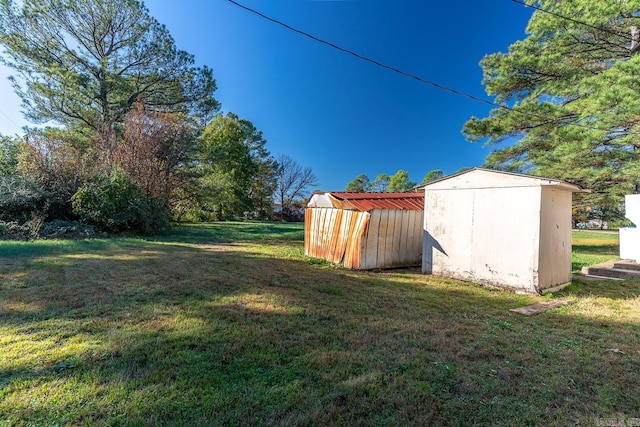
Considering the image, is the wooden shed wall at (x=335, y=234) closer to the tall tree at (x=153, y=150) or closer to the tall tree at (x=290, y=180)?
the tall tree at (x=153, y=150)

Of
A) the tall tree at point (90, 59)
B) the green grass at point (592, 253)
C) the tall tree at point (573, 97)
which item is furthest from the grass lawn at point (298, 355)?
the tall tree at point (90, 59)

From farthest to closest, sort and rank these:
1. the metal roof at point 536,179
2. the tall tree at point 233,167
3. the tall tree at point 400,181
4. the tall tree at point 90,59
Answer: the tall tree at point 400,181
the tall tree at point 233,167
the tall tree at point 90,59
the metal roof at point 536,179

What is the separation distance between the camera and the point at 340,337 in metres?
2.96

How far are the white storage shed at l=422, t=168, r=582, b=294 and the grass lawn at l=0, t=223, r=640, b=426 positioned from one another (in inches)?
24.6

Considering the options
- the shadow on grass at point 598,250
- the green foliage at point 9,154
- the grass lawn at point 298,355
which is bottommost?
the grass lawn at point 298,355

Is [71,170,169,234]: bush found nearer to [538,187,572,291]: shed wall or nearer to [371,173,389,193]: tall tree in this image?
[538,187,572,291]: shed wall

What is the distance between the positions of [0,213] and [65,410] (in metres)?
12.6

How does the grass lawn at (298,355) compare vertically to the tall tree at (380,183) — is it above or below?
below

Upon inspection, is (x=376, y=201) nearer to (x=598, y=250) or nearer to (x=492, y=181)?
(x=492, y=181)

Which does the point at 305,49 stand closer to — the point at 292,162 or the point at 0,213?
the point at 0,213

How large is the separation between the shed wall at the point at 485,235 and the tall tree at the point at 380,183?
39280 millimetres

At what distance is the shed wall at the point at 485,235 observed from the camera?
507 cm

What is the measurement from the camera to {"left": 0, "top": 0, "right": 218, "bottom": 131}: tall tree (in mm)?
13867

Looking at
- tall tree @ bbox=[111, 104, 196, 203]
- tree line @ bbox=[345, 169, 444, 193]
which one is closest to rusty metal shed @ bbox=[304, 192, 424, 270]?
tall tree @ bbox=[111, 104, 196, 203]
